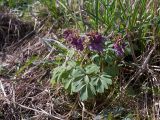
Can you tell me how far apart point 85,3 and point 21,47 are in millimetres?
594

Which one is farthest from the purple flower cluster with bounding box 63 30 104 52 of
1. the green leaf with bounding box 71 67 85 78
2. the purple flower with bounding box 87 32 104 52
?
the green leaf with bounding box 71 67 85 78

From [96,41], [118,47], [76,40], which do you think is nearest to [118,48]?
[118,47]

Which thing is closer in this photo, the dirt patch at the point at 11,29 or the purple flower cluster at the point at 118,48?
the purple flower cluster at the point at 118,48

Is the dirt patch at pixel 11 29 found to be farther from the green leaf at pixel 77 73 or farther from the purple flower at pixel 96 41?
the purple flower at pixel 96 41

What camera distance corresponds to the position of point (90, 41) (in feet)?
6.74

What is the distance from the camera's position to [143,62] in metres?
2.29

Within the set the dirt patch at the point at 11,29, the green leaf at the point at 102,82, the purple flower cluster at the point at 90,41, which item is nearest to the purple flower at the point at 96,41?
the purple flower cluster at the point at 90,41

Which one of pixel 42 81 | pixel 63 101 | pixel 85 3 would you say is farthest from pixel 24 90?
pixel 85 3

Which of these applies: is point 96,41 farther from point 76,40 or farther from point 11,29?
point 11,29

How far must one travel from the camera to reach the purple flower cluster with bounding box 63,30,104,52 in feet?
6.68

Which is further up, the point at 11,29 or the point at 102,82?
the point at 11,29

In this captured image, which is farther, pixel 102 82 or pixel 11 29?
pixel 11 29

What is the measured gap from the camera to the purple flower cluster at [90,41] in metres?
2.04

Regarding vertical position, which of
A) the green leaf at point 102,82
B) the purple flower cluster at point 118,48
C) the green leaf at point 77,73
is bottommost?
the green leaf at point 102,82
